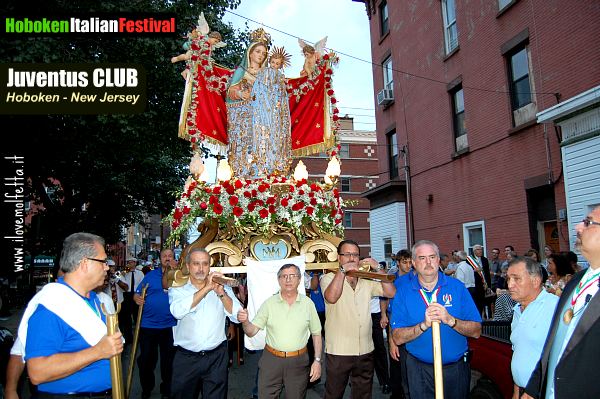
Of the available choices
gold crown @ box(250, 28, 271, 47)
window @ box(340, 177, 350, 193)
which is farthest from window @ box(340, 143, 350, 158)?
gold crown @ box(250, 28, 271, 47)

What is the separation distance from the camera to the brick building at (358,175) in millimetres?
42469

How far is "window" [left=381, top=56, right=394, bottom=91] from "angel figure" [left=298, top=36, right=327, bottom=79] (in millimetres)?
14672

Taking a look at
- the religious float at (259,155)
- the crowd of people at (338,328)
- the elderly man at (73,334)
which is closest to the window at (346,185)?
the religious float at (259,155)

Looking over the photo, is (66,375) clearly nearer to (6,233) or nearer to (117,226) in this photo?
(6,233)

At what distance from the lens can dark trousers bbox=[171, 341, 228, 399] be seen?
4898 mm

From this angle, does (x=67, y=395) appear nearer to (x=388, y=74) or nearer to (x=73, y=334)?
(x=73, y=334)

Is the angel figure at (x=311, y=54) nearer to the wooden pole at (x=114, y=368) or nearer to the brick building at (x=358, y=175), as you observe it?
the wooden pole at (x=114, y=368)

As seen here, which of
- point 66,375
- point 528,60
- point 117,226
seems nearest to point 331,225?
point 66,375

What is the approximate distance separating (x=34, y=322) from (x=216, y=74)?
15.4 ft

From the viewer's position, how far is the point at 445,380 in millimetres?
4199

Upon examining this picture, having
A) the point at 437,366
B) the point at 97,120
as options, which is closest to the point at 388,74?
the point at 97,120

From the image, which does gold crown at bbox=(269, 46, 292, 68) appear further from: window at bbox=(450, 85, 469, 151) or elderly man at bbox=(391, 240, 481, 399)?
window at bbox=(450, 85, 469, 151)

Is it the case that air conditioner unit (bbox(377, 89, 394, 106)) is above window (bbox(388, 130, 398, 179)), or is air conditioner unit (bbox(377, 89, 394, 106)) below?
above

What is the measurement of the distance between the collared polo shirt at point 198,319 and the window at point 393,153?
17156 mm
